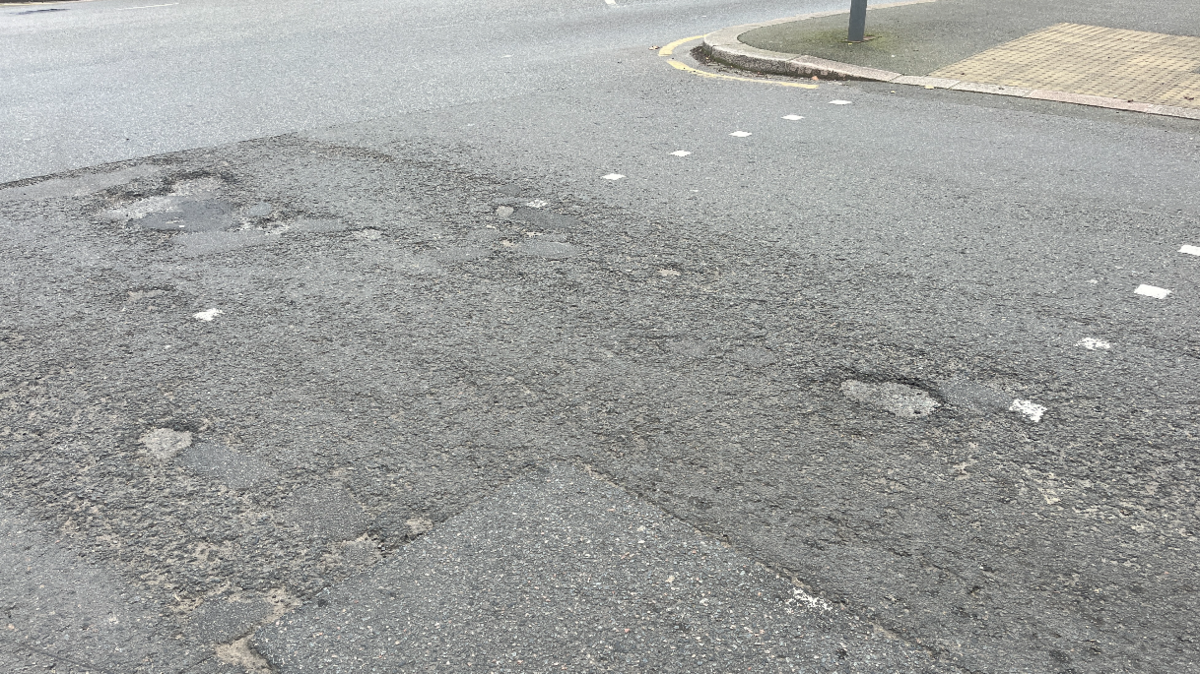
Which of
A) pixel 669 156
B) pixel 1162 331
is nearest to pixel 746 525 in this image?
pixel 1162 331

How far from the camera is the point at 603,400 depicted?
3.57 meters

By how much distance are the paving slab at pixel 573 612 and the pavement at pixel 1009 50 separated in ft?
21.6

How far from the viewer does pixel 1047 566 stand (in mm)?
2709

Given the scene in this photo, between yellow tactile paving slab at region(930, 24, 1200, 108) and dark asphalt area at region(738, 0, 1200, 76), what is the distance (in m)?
0.29

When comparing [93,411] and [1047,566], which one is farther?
[93,411]

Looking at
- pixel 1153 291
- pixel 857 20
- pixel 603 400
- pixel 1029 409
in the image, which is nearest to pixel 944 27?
pixel 857 20

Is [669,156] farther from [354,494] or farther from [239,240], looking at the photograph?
[354,494]

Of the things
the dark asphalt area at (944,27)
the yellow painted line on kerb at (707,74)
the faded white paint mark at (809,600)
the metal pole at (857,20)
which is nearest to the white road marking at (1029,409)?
the faded white paint mark at (809,600)

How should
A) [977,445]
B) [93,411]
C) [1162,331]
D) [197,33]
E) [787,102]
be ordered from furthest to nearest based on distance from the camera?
[197,33] < [787,102] < [1162,331] < [93,411] < [977,445]

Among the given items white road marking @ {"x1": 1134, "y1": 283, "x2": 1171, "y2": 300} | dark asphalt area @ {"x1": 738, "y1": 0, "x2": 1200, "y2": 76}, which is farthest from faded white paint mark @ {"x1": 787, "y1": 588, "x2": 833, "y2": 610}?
dark asphalt area @ {"x1": 738, "y1": 0, "x2": 1200, "y2": 76}

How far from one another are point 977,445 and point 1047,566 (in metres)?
0.61

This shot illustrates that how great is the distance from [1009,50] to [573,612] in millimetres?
9080

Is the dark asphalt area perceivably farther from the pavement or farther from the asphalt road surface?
the asphalt road surface

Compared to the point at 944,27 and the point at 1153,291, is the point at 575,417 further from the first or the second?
the point at 944,27
